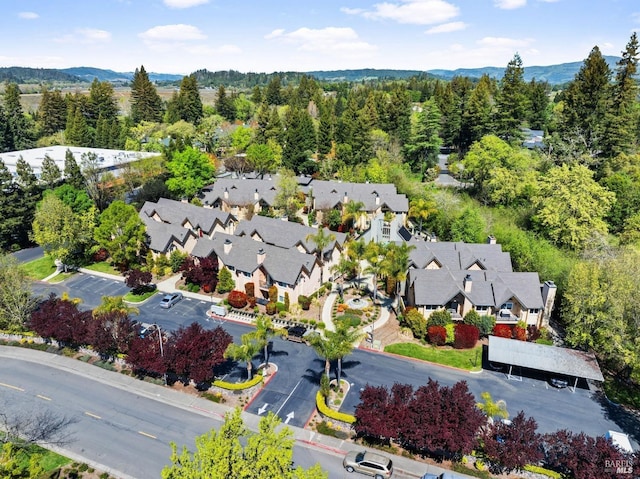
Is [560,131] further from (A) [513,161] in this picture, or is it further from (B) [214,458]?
(B) [214,458]

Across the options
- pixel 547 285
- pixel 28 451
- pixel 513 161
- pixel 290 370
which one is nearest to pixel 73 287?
pixel 28 451

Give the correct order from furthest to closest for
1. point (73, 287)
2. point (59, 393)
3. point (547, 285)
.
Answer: point (73, 287) → point (547, 285) → point (59, 393)

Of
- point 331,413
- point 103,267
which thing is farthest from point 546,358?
point 103,267

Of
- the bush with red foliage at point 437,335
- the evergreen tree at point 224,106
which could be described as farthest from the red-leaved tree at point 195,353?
the evergreen tree at point 224,106

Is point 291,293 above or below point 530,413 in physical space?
above

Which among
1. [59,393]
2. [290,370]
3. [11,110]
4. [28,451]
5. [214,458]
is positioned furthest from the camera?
[11,110]

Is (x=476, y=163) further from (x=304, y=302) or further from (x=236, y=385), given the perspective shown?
(x=236, y=385)

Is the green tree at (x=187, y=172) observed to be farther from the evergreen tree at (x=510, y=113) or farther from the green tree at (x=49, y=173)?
the evergreen tree at (x=510, y=113)
